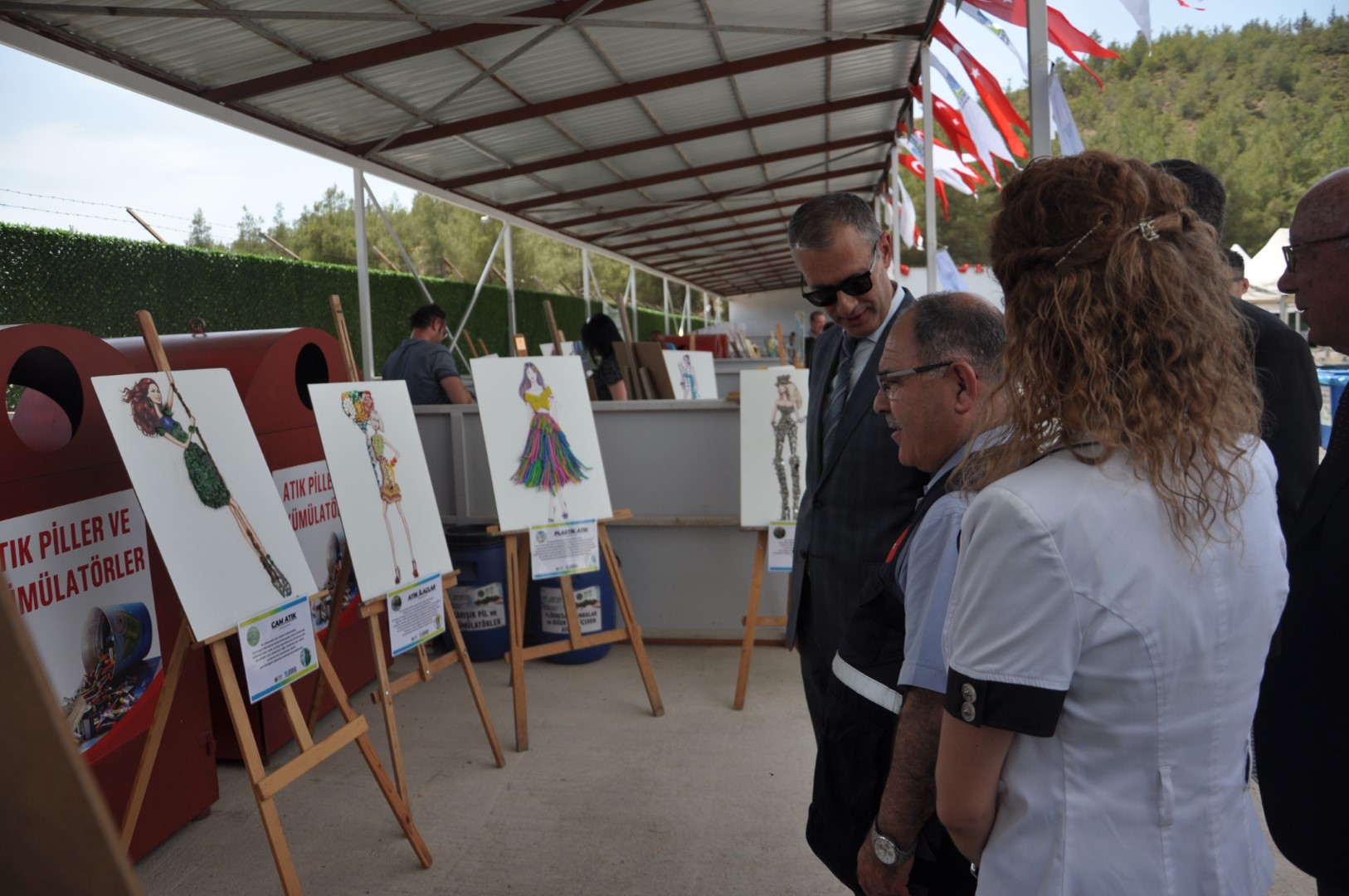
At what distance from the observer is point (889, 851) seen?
1229 mm

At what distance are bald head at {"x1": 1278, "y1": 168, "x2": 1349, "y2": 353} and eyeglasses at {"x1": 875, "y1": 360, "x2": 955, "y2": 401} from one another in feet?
1.97

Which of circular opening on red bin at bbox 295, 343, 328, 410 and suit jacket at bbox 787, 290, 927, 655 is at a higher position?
circular opening on red bin at bbox 295, 343, 328, 410

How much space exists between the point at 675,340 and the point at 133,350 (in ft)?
33.4

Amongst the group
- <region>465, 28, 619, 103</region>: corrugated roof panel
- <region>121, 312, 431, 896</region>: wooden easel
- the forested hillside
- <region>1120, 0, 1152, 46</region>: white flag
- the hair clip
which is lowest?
<region>121, 312, 431, 896</region>: wooden easel

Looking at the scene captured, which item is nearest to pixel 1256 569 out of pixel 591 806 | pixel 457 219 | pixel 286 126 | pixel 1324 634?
pixel 1324 634

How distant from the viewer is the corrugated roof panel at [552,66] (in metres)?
6.11

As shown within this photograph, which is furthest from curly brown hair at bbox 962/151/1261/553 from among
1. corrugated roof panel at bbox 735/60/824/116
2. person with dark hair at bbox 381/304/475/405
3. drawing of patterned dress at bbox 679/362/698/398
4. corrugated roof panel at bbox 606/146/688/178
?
corrugated roof panel at bbox 606/146/688/178

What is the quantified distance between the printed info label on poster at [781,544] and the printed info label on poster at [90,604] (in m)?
2.39

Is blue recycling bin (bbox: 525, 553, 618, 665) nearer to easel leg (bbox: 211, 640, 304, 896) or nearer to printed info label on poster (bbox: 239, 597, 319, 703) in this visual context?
printed info label on poster (bbox: 239, 597, 319, 703)

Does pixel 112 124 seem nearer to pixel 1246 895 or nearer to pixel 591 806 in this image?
pixel 591 806

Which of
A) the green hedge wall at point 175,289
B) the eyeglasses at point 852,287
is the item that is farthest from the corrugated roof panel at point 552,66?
the eyeglasses at point 852,287

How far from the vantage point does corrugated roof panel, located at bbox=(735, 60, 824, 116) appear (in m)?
7.88

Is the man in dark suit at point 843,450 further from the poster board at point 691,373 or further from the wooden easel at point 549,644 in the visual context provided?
the poster board at point 691,373

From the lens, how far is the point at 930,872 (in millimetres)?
1258
